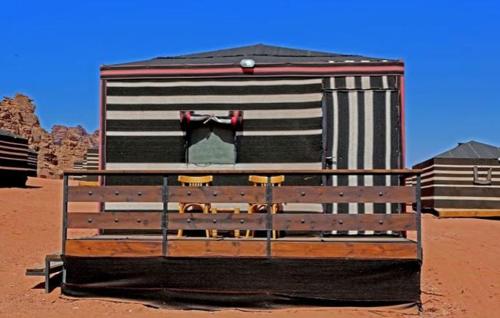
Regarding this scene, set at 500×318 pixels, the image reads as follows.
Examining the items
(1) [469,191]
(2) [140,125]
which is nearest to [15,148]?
(2) [140,125]

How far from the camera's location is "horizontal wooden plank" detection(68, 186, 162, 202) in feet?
25.8

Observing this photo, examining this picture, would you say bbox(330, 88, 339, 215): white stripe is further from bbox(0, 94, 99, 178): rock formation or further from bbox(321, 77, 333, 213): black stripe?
bbox(0, 94, 99, 178): rock formation

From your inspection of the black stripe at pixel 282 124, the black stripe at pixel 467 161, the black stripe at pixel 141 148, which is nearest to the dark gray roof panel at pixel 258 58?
the black stripe at pixel 282 124

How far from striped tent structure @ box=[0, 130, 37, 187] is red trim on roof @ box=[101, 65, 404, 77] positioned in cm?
1343

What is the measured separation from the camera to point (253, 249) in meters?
7.65

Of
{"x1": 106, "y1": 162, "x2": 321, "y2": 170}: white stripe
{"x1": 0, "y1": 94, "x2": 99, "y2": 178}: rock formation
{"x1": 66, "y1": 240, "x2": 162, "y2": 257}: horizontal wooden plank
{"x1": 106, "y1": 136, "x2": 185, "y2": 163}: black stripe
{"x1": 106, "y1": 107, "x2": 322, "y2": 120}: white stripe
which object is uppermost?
{"x1": 0, "y1": 94, "x2": 99, "y2": 178}: rock formation

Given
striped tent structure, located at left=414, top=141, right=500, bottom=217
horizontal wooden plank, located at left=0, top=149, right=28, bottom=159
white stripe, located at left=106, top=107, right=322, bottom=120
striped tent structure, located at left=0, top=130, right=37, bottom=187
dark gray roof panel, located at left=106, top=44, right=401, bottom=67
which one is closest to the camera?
white stripe, located at left=106, top=107, right=322, bottom=120

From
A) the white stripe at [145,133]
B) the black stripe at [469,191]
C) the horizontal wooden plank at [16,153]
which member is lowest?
the black stripe at [469,191]

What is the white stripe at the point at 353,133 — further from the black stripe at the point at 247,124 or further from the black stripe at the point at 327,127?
the black stripe at the point at 247,124

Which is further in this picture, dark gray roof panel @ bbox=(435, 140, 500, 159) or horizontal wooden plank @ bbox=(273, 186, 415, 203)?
dark gray roof panel @ bbox=(435, 140, 500, 159)

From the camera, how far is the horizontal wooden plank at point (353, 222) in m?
7.58

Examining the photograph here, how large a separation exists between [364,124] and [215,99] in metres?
2.44

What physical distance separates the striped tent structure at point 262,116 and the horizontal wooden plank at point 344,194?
5.70ft

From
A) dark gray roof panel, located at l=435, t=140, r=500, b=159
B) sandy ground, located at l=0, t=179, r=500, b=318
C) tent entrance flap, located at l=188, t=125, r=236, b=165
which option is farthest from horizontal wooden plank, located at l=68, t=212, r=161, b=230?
dark gray roof panel, located at l=435, t=140, r=500, b=159
